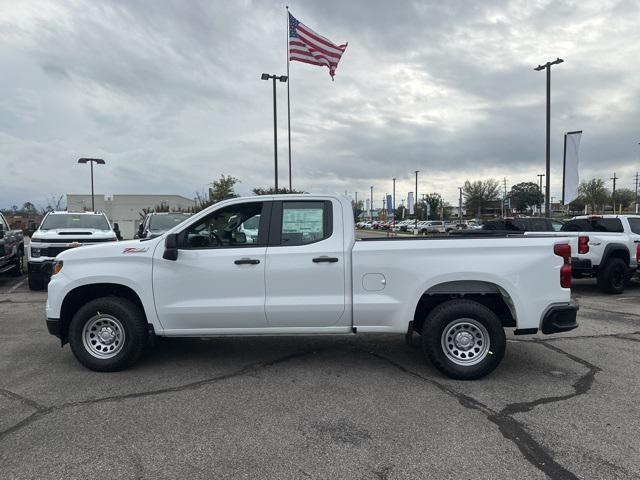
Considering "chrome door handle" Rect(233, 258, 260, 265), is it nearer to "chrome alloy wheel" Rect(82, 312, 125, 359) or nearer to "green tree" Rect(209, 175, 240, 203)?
"chrome alloy wheel" Rect(82, 312, 125, 359)

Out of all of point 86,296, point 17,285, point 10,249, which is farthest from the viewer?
point 10,249

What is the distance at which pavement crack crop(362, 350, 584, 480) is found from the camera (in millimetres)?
3236

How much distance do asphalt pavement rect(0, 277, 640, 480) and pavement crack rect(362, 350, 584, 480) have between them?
1cm

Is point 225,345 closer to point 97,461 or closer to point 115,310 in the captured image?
point 115,310

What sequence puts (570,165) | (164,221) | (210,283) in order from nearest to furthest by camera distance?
(210,283) → (164,221) → (570,165)

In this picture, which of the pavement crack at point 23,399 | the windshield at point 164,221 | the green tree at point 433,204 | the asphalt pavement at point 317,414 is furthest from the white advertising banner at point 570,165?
the green tree at point 433,204

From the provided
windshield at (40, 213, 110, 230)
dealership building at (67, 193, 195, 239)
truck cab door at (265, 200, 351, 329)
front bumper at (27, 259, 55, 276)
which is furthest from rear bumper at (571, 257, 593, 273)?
dealership building at (67, 193, 195, 239)

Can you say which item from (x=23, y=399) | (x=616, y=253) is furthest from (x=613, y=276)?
(x=23, y=399)

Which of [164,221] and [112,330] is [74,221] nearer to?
[164,221]

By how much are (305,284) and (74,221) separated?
9843 millimetres

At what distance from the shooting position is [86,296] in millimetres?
5434

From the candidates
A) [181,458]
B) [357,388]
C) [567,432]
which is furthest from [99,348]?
[567,432]

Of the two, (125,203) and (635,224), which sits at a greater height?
(125,203)

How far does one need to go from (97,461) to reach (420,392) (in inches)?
112
